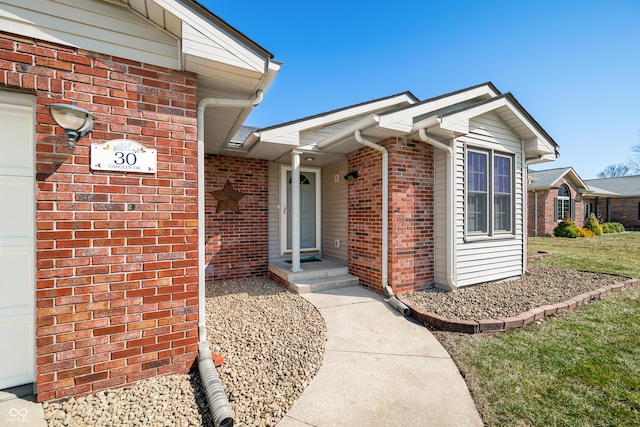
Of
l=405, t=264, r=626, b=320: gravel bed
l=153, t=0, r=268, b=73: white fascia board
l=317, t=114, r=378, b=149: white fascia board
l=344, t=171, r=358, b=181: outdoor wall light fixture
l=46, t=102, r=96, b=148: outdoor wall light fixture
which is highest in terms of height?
l=153, t=0, r=268, b=73: white fascia board

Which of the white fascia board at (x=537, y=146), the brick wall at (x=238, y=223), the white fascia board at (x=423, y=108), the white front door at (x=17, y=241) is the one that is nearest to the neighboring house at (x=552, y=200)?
the white fascia board at (x=537, y=146)

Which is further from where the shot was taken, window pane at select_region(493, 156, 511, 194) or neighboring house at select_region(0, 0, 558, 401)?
window pane at select_region(493, 156, 511, 194)

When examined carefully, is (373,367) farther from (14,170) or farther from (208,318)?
(14,170)

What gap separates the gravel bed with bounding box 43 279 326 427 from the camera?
2.05m

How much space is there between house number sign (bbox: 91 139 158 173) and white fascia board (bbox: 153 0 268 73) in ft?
3.88

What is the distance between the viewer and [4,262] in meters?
2.18

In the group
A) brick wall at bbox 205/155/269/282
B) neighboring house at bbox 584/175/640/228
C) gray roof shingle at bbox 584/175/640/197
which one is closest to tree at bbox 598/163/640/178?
gray roof shingle at bbox 584/175/640/197

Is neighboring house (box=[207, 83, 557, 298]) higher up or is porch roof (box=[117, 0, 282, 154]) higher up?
porch roof (box=[117, 0, 282, 154])

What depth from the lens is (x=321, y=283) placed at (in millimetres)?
5168

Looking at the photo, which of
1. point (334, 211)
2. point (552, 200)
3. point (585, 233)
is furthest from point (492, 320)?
point (552, 200)

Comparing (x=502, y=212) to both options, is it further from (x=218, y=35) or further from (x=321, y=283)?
(x=218, y=35)

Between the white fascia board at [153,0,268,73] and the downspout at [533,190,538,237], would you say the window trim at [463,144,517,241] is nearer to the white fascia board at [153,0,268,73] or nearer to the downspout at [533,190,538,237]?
the white fascia board at [153,0,268,73]

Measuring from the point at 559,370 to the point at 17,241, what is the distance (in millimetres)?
5167

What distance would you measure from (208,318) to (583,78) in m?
11.0
